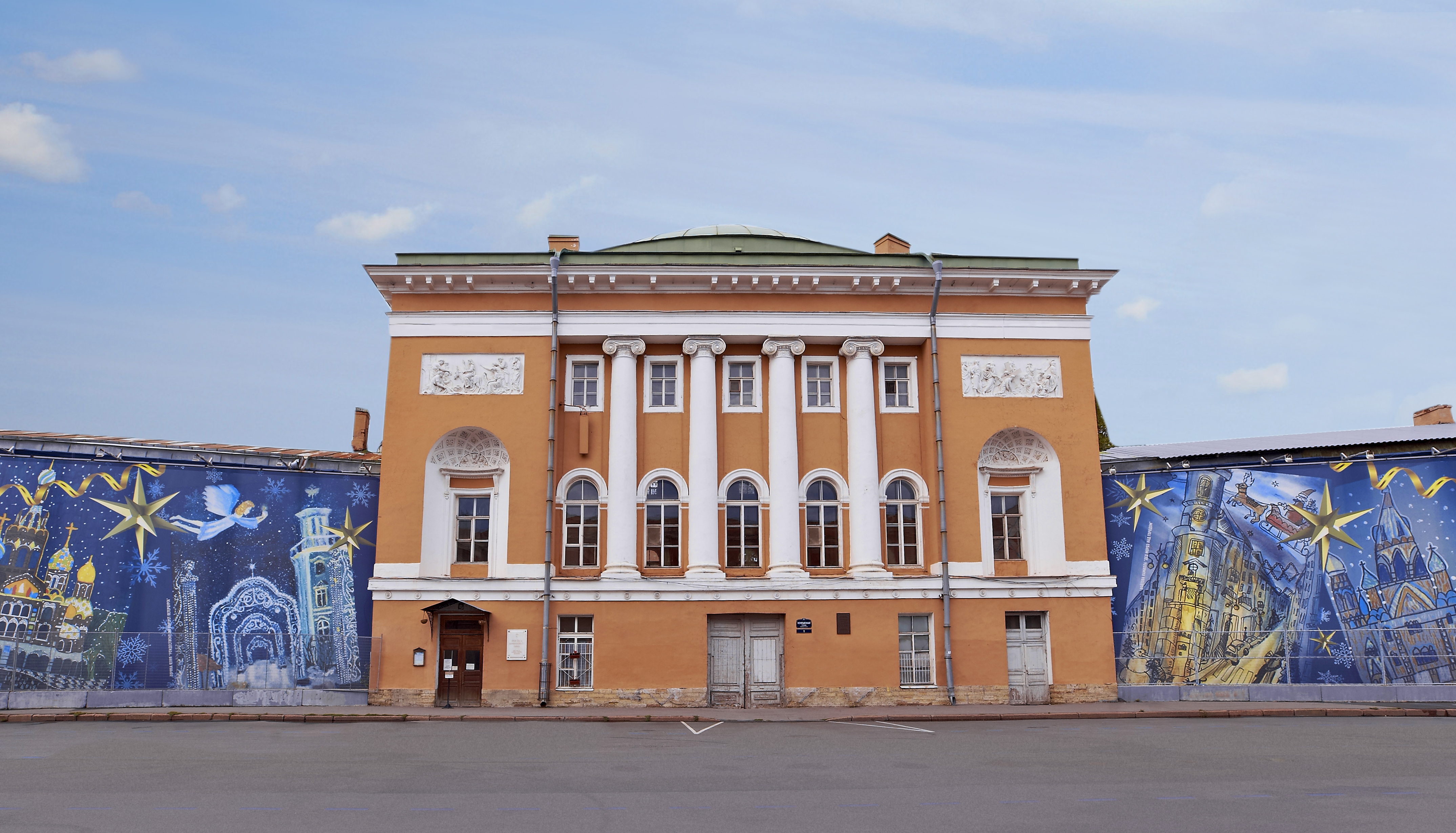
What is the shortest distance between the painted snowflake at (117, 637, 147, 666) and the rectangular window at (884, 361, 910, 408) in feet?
60.4

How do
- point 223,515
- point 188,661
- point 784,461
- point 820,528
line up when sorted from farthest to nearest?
point 820,528
point 784,461
point 223,515
point 188,661

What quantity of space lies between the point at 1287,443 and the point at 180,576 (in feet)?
96.3

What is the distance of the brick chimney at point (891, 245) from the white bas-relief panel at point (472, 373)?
36.0 ft

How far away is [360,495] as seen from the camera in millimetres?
26281

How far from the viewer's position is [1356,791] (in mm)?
11281

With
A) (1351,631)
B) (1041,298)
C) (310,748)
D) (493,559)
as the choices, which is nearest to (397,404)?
(493,559)

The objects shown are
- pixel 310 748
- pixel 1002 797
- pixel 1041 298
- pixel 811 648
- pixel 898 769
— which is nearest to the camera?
pixel 1002 797

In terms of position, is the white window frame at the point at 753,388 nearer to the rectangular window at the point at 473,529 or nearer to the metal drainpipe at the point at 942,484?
the metal drainpipe at the point at 942,484

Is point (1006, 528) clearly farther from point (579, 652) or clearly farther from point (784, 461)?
point (579, 652)

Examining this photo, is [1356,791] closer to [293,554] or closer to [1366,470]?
[1366,470]

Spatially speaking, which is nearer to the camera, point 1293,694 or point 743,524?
point 1293,694

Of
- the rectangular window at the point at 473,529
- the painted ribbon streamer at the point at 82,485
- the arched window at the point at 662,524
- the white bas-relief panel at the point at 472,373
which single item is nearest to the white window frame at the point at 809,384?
the arched window at the point at 662,524

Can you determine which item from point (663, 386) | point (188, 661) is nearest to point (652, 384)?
point (663, 386)

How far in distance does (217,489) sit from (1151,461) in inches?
924
